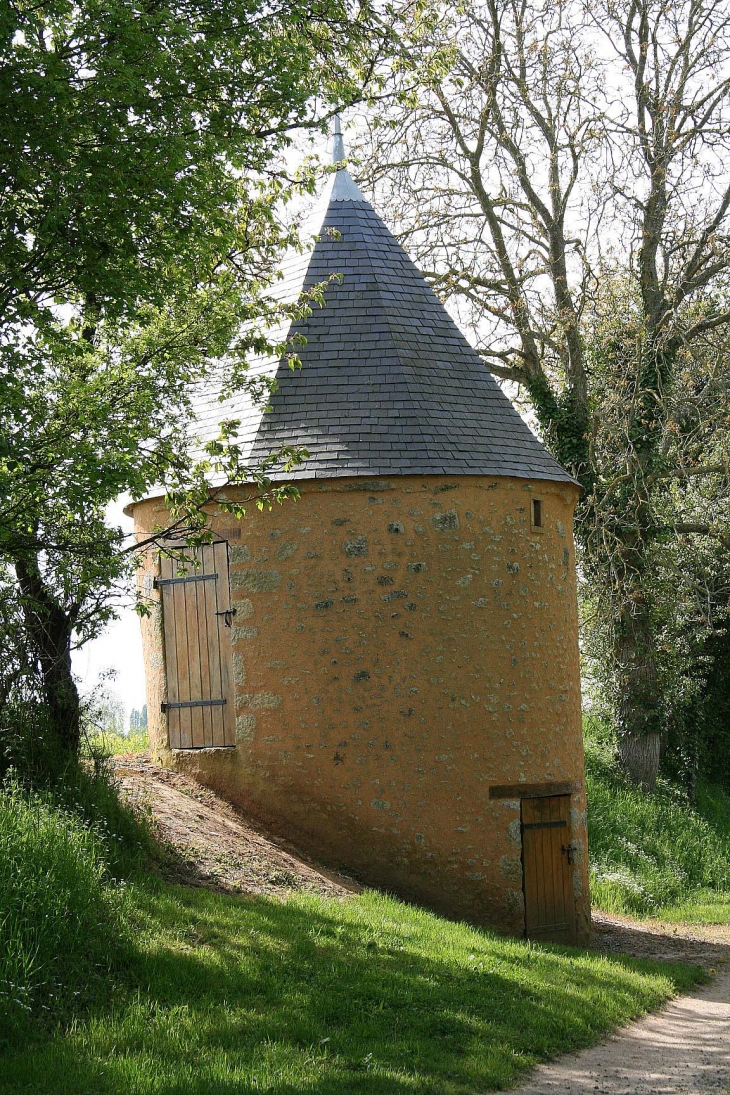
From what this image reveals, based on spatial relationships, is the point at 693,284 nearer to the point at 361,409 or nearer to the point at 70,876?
the point at 361,409

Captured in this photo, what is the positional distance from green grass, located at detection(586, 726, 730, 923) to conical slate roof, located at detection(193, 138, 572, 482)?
220 inches

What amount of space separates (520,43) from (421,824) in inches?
462

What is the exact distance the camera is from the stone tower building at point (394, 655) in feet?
33.5

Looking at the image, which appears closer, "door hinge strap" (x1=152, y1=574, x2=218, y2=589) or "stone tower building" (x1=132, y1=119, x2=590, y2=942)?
"stone tower building" (x1=132, y1=119, x2=590, y2=942)

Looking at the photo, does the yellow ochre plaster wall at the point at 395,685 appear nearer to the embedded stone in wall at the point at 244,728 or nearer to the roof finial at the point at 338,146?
the embedded stone in wall at the point at 244,728

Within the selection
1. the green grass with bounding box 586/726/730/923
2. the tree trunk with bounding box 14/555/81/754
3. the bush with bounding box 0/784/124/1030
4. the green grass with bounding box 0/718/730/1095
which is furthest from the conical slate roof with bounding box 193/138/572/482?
the green grass with bounding box 586/726/730/923

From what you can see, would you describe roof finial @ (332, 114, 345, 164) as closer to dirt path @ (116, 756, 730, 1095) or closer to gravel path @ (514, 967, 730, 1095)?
dirt path @ (116, 756, 730, 1095)

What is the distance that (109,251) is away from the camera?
686 cm

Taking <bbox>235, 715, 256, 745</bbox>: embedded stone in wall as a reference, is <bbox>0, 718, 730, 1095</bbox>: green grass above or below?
below

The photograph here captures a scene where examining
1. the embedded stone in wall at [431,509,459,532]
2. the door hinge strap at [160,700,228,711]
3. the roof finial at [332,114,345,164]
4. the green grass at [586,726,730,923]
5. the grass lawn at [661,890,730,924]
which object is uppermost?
the roof finial at [332,114,345,164]

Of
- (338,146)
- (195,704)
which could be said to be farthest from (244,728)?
(338,146)

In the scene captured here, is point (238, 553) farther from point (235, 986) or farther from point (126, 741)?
point (235, 986)

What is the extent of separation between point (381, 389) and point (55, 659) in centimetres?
428

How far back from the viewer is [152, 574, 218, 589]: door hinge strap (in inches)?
434
